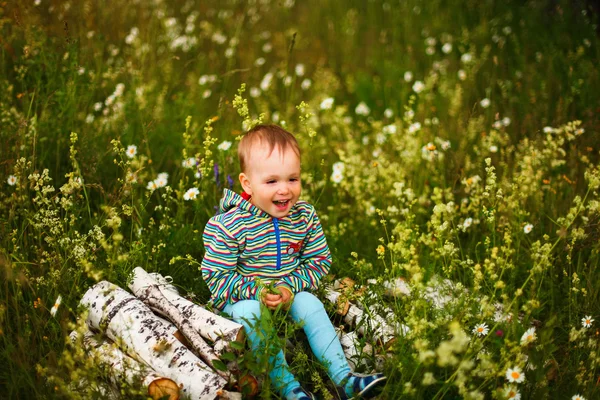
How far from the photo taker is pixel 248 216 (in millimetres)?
2889

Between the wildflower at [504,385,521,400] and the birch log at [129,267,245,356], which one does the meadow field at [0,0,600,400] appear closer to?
the wildflower at [504,385,521,400]

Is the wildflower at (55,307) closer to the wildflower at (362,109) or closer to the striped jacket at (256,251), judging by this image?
the striped jacket at (256,251)

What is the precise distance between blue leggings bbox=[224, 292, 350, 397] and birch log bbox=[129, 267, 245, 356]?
0.25 ft

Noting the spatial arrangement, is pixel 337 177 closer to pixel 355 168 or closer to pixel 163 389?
pixel 355 168

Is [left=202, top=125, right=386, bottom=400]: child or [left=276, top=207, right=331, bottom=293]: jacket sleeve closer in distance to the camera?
[left=202, top=125, right=386, bottom=400]: child

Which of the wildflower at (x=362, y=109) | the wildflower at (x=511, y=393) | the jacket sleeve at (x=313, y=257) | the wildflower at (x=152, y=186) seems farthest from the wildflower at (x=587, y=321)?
the wildflower at (x=362, y=109)

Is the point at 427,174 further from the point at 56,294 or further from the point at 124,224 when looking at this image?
the point at 56,294

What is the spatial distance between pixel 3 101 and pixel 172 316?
81.2 inches

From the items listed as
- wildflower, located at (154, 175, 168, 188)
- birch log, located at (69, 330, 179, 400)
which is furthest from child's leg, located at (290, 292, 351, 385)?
wildflower, located at (154, 175, 168, 188)

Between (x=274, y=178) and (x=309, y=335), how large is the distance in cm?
71

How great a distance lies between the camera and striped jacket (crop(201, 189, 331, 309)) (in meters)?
2.85

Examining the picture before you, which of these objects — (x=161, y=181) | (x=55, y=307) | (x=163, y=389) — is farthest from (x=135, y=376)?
(x=161, y=181)

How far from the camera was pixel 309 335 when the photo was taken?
2.78 m

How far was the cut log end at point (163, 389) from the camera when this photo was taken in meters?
2.31
